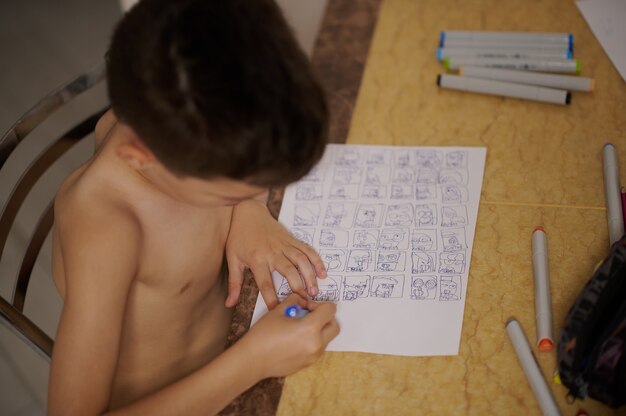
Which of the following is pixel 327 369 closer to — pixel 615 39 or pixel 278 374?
pixel 278 374

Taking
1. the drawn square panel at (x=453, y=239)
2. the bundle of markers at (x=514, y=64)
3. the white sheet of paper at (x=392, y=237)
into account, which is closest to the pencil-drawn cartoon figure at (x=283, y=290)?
the white sheet of paper at (x=392, y=237)

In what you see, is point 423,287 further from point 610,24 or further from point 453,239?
point 610,24

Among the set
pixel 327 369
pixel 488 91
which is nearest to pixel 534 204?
pixel 488 91

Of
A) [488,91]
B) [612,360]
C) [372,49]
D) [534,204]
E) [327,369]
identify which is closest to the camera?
[612,360]

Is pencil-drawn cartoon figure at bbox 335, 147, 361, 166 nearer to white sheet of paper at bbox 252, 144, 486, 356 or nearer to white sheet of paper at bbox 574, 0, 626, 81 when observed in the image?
white sheet of paper at bbox 252, 144, 486, 356

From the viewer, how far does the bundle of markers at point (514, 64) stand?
1.05 meters

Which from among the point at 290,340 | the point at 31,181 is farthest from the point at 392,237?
the point at 31,181

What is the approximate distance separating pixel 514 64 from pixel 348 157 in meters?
0.31

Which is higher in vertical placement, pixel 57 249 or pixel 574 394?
pixel 57 249

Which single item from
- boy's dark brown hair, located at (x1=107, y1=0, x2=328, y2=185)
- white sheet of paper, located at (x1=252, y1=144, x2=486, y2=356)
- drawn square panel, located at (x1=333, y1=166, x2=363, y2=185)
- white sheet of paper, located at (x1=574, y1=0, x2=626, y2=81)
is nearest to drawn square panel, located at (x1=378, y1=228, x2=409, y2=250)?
white sheet of paper, located at (x1=252, y1=144, x2=486, y2=356)

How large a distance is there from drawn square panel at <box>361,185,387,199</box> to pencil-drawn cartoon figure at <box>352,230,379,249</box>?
0.21ft

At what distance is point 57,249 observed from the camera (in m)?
0.95

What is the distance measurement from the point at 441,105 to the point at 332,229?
0.29 metres

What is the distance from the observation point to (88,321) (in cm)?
76
